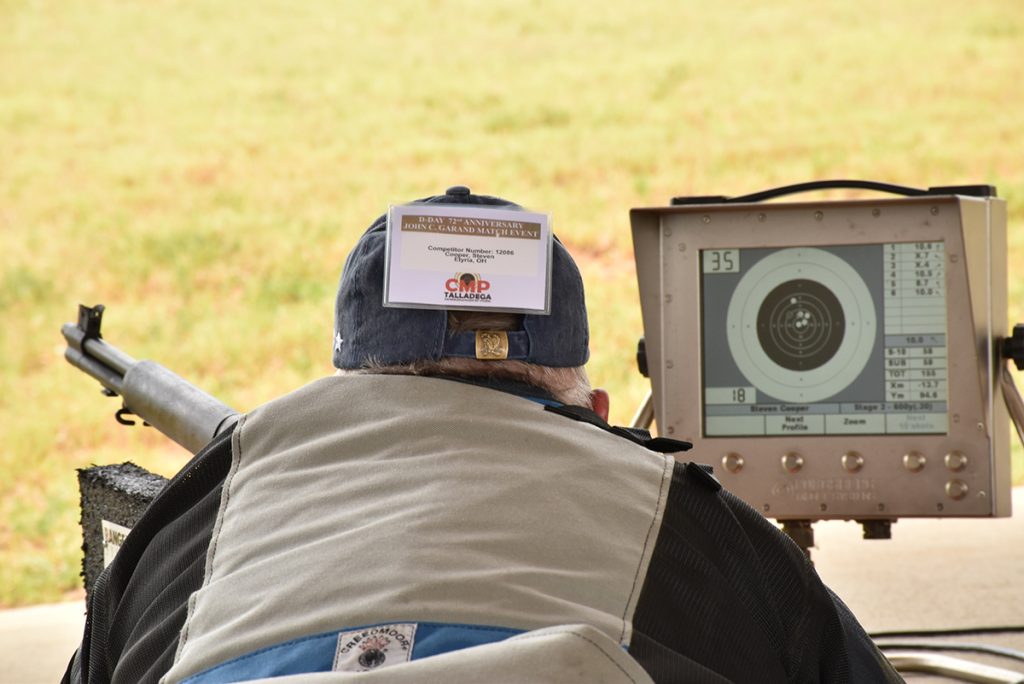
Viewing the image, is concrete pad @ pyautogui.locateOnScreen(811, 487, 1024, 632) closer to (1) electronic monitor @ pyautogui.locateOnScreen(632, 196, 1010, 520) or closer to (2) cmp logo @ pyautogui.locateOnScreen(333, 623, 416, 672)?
(1) electronic monitor @ pyautogui.locateOnScreen(632, 196, 1010, 520)

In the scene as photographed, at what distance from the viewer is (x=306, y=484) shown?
1119 millimetres

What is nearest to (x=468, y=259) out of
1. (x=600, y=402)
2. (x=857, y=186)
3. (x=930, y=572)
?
(x=600, y=402)

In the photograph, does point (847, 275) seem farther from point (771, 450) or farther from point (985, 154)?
point (985, 154)

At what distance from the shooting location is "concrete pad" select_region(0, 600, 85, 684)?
2520 millimetres

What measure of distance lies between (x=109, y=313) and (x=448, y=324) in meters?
6.28

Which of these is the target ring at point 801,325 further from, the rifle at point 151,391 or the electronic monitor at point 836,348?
the rifle at point 151,391

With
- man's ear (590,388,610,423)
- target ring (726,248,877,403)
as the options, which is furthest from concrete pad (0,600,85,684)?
man's ear (590,388,610,423)

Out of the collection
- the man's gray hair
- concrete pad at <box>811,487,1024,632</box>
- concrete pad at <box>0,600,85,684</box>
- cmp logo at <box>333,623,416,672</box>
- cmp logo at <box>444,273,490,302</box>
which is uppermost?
cmp logo at <box>444,273,490,302</box>

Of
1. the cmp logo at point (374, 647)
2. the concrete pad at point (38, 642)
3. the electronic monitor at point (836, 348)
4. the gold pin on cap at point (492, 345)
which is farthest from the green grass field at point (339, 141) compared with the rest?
the cmp logo at point (374, 647)

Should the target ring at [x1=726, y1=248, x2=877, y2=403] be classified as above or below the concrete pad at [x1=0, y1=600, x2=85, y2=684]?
above

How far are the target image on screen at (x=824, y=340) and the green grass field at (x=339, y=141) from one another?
11.7 ft

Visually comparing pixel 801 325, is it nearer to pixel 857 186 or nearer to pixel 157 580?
pixel 857 186

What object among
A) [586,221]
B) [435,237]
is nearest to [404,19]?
[586,221]

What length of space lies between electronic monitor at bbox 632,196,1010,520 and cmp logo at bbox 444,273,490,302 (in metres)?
0.70
